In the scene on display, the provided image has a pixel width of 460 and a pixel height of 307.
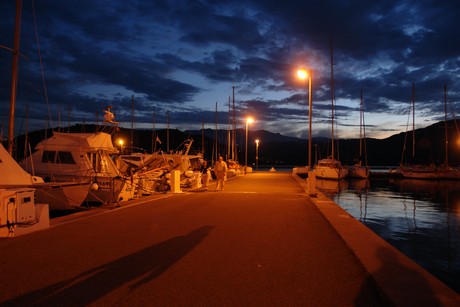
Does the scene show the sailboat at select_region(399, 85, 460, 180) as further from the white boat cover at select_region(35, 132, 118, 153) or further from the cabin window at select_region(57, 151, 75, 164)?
the cabin window at select_region(57, 151, 75, 164)

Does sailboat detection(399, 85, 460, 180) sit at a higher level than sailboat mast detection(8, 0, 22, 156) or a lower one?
lower

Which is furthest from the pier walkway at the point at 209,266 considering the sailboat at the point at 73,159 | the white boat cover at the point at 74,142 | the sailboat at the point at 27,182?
the white boat cover at the point at 74,142

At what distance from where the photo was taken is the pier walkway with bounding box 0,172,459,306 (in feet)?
17.5

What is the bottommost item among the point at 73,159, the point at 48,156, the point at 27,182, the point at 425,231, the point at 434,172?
the point at 425,231

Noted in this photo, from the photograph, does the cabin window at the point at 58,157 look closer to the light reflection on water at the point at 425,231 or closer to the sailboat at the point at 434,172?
the light reflection on water at the point at 425,231

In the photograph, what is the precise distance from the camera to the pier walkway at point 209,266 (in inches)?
210

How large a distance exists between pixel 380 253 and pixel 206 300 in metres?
4.08

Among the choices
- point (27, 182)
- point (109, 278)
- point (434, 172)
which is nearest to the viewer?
point (109, 278)

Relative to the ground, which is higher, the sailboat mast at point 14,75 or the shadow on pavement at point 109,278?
the sailboat mast at point 14,75

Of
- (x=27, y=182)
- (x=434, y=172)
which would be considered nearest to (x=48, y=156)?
(x=27, y=182)

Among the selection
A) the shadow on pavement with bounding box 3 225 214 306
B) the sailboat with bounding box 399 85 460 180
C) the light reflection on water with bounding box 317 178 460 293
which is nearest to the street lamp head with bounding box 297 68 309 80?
A: the light reflection on water with bounding box 317 178 460 293

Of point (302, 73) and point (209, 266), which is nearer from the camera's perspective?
point (209, 266)

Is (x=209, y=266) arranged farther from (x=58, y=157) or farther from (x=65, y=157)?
(x=58, y=157)

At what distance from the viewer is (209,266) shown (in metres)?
6.82
